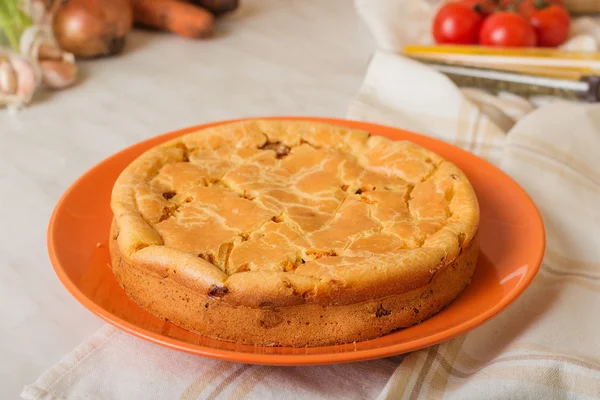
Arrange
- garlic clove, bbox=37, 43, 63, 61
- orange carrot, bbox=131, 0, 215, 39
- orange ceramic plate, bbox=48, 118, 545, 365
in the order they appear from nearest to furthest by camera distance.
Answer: orange ceramic plate, bbox=48, 118, 545, 365 → garlic clove, bbox=37, 43, 63, 61 → orange carrot, bbox=131, 0, 215, 39

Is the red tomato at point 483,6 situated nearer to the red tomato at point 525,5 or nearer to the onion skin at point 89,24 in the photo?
the red tomato at point 525,5

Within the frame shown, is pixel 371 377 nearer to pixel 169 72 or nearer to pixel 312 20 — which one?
pixel 169 72

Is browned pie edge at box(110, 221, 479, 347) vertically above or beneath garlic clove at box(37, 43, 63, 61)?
above

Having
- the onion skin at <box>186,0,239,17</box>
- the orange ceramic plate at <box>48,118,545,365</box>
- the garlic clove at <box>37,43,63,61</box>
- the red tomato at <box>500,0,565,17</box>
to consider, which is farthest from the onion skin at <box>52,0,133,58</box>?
the red tomato at <box>500,0,565,17</box>

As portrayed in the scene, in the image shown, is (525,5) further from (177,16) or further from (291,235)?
(291,235)

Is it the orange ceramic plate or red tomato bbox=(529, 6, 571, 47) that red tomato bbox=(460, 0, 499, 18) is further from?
the orange ceramic plate

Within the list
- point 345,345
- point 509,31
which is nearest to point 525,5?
point 509,31

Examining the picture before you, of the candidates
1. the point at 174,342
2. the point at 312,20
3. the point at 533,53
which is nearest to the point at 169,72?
the point at 312,20
